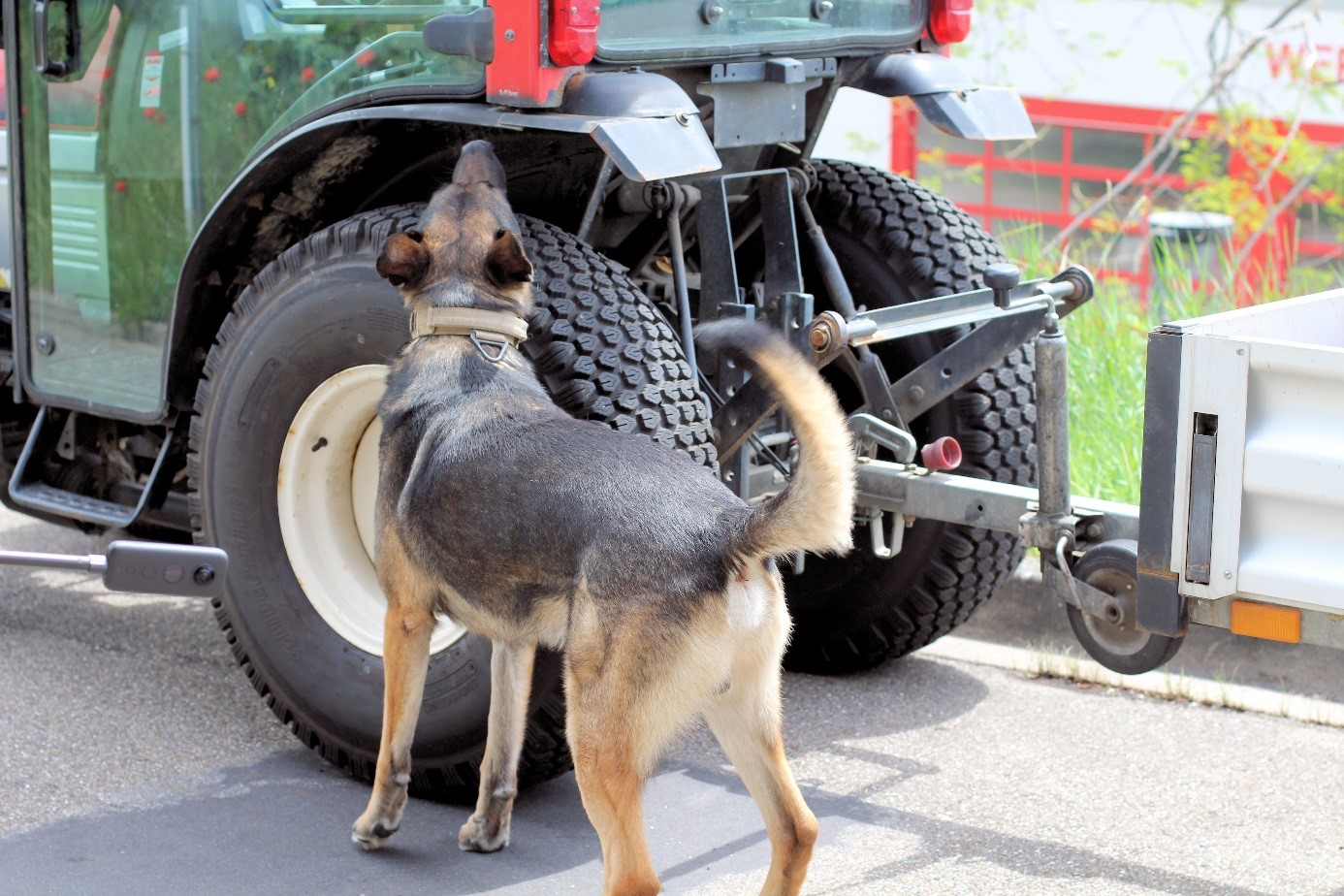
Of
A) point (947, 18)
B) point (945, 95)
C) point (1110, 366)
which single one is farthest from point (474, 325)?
point (1110, 366)

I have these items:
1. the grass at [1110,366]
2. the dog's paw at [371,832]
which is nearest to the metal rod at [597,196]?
the dog's paw at [371,832]

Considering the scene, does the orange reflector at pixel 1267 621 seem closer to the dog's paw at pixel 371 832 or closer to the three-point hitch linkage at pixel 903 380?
the three-point hitch linkage at pixel 903 380

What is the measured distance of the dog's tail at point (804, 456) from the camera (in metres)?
2.84

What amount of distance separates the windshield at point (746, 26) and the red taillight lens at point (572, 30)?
0.60 feet

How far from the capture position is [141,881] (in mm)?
3488

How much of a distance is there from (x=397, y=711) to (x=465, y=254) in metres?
1.03

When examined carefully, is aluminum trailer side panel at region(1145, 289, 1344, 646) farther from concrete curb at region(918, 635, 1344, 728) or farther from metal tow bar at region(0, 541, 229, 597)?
metal tow bar at region(0, 541, 229, 597)

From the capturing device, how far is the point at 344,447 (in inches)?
163

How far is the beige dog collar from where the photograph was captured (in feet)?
11.5

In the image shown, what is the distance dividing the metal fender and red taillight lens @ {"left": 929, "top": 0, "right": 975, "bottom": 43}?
149mm

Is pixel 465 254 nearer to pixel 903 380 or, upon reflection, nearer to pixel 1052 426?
pixel 903 380

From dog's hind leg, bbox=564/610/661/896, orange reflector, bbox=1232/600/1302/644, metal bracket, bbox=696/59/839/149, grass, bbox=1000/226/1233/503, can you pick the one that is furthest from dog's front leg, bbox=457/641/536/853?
grass, bbox=1000/226/1233/503

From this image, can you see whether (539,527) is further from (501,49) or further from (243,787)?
(243,787)

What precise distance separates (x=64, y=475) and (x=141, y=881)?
1.83 metres
